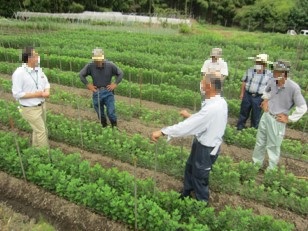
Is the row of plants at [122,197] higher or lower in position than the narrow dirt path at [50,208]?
higher

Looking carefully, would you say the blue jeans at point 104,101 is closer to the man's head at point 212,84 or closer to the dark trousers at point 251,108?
the dark trousers at point 251,108

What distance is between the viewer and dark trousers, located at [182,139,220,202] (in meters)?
4.63

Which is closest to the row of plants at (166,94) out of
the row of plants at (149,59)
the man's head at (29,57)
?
the row of plants at (149,59)

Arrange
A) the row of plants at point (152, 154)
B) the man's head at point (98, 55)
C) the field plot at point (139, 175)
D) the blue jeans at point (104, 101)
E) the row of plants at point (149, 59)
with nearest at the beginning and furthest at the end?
1. the field plot at point (139, 175)
2. the row of plants at point (152, 154)
3. the man's head at point (98, 55)
4. the blue jeans at point (104, 101)
5. the row of plants at point (149, 59)

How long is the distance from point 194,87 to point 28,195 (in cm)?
708

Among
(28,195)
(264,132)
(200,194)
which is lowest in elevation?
(28,195)

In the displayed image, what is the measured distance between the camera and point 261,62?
7266 millimetres

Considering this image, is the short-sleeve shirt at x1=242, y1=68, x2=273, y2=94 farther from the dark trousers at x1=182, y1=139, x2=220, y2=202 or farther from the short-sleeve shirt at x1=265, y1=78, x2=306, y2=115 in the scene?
the dark trousers at x1=182, y1=139, x2=220, y2=202

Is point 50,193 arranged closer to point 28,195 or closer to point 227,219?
point 28,195

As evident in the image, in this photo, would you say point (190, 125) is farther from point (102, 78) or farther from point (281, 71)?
A: point (102, 78)

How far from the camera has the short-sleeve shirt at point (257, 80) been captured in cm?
741

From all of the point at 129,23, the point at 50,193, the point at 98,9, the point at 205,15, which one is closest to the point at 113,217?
the point at 50,193

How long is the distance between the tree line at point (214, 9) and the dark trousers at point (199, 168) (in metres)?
36.5

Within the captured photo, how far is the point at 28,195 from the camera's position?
18.6ft
